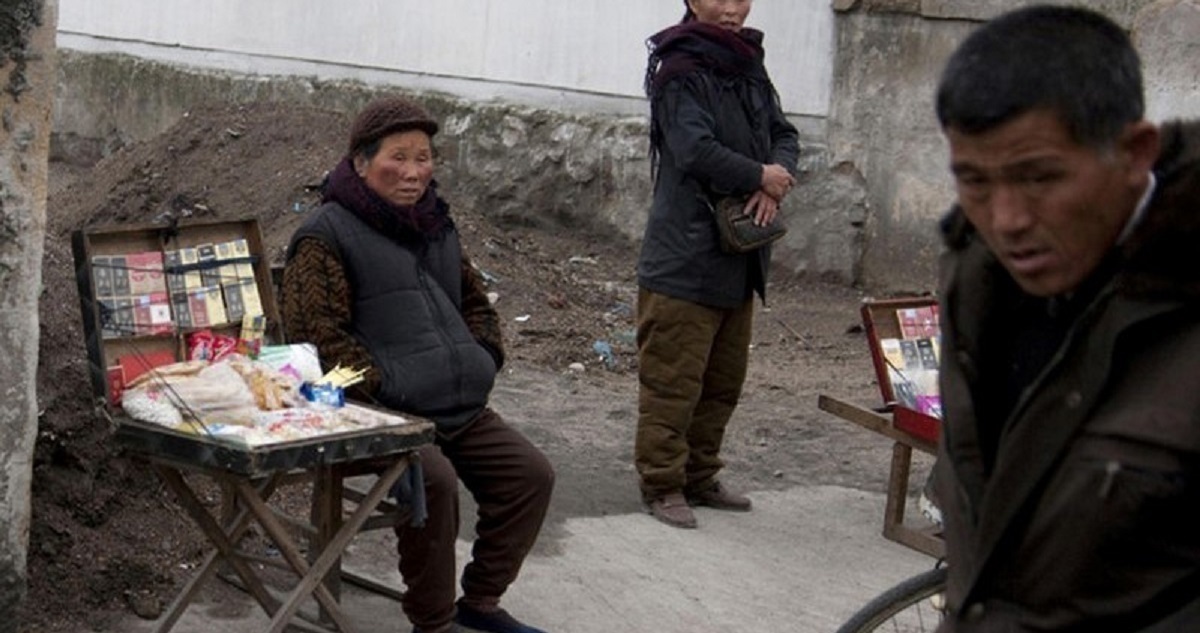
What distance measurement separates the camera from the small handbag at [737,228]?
20.4ft

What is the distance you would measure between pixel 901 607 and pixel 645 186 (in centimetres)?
643

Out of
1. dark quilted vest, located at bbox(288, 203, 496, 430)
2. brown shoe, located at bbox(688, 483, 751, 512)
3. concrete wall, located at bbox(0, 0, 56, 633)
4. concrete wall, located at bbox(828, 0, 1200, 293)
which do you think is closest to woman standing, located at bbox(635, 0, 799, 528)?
brown shoe, located at bbox(688, 483, 751, 512)

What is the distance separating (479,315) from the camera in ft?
17.4

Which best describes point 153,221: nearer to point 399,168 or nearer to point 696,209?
point 696,209

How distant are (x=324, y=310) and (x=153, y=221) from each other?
5.28 metres

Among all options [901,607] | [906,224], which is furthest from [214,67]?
[901,607]

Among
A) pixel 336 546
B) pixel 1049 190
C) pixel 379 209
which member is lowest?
pixel 336 546

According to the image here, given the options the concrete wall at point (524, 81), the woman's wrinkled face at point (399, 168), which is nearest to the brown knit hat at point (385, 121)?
the woman's wrinkled face at point (399, 168)

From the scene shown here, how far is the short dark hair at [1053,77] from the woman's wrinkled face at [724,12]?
13.5ft

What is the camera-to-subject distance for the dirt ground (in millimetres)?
5223

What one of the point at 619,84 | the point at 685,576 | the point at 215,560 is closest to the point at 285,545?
the point at 215,560

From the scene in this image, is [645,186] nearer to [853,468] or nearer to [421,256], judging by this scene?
[853,468]

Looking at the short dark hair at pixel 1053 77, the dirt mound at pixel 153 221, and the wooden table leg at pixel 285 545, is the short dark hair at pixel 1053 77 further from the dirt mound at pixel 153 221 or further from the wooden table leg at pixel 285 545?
the dirt mound at pixel 153 221

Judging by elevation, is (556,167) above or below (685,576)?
above
